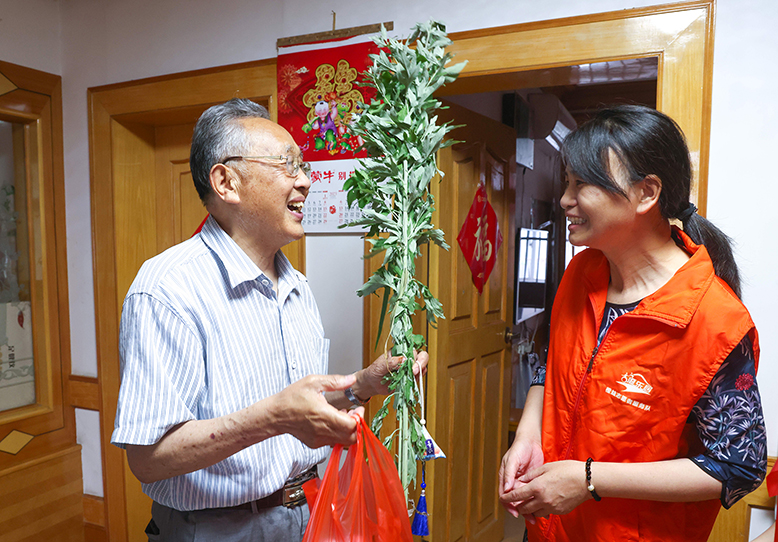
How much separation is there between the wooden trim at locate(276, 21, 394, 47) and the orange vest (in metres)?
1.37

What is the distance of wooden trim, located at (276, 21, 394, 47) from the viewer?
6.72ft

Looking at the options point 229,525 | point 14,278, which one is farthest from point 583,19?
point 14,278

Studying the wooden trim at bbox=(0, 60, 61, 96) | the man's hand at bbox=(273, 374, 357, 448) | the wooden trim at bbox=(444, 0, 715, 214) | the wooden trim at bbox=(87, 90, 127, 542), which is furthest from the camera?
the wooden trim at bbox=(87, 90, 127, 542)

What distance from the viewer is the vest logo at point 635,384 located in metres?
1.05

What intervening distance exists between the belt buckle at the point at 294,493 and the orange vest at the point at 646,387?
0.56 meters

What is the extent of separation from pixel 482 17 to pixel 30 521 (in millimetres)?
2977

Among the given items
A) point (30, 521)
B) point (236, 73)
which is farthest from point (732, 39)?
point (30, 521)

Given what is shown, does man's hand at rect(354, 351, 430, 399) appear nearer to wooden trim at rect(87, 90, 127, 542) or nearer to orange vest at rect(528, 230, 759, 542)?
orange vest at rect(528, 230, 759, 542)

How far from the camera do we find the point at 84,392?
2729 millimetres

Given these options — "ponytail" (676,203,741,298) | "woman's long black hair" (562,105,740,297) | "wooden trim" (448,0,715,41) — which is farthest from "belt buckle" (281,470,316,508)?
"wooden trim" (448,0,715,41)

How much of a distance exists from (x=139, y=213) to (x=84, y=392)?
95 centimetres

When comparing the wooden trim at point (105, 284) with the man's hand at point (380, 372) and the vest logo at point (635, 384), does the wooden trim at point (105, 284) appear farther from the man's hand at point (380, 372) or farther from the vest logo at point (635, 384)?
the vest logo at point (635, 384)

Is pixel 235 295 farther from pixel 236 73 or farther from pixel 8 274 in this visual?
pixel 8 274

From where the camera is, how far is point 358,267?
7.08 feet
